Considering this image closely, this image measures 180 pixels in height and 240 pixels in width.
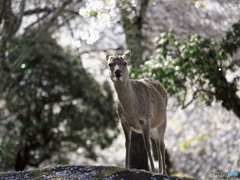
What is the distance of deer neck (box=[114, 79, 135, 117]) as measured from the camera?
6203 mm

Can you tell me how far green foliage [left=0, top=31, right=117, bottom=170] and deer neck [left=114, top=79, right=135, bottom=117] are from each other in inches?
352

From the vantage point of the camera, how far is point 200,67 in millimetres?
9398

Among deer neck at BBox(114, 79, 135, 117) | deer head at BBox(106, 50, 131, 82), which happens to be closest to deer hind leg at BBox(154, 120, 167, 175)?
deer neck at BBox(114, 79, 135, 117)

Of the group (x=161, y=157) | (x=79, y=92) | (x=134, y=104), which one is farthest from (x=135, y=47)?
(x=134, y=104)

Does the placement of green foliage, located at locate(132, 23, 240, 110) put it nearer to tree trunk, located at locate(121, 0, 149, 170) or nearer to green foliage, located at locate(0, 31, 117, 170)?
tree trunk, located at locate(121, 0, 149, 170)

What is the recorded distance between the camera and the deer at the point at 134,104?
612cm

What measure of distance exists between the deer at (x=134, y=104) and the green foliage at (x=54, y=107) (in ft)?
27.5

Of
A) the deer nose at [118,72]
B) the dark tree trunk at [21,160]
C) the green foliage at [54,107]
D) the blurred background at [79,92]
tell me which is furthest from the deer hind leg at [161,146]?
the dark tree trunk at [21,160]

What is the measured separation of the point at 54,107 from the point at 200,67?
24.7 ft

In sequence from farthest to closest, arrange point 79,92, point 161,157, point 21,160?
point 79,92, point 21,160, point 161,157

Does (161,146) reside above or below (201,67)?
below

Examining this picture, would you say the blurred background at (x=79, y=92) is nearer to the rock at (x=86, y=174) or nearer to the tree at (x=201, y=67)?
the tree at (x=201, y=67)

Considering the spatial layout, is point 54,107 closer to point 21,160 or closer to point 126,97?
point 21,160

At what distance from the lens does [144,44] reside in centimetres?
1578
